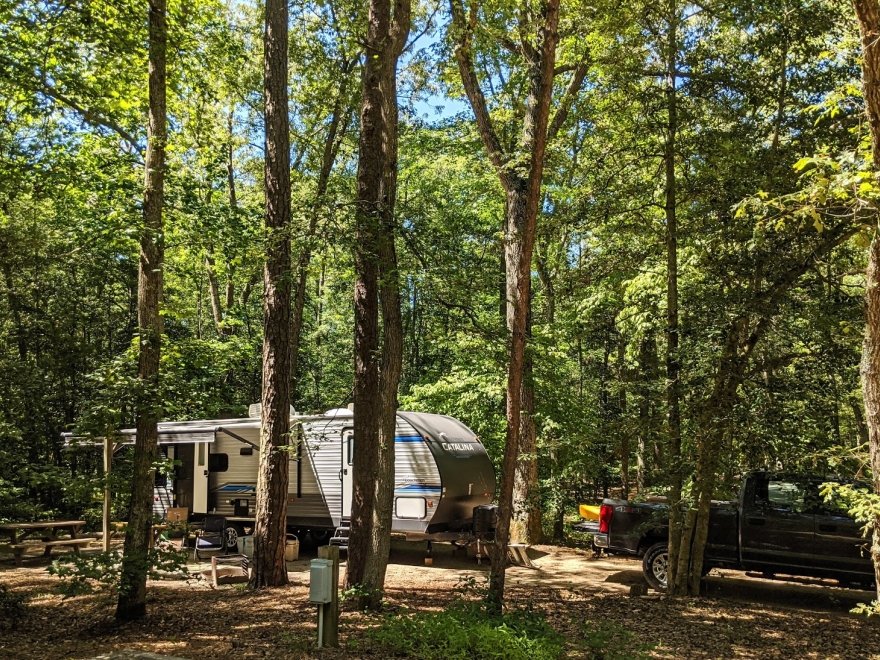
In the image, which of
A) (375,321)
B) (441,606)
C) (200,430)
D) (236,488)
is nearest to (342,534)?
(236,488)

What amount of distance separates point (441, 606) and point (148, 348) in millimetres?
4278

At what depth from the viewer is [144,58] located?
8812mm

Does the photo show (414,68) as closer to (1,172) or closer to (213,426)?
(213,426)

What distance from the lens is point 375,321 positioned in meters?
8.42

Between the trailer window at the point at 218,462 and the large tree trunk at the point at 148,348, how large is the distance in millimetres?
7124

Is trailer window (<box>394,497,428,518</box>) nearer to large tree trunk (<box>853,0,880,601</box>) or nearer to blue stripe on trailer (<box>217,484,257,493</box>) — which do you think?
blue stripe on trailer (<box>217,484,257,493</box>)

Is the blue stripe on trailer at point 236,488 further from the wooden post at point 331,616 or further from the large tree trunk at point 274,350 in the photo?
the wooden post at point 331,616

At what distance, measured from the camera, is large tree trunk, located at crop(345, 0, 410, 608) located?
784 cm

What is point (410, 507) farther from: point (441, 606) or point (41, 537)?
point (41, 537)

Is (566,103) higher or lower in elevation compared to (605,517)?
higher

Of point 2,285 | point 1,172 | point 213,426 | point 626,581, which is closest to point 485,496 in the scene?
point 626,581

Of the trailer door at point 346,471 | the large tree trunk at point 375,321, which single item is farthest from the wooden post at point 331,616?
the trailer door at point 346,471

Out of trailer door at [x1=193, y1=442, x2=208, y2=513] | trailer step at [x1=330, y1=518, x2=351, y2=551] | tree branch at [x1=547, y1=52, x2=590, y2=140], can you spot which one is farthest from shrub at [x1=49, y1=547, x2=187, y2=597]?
tree branch at [x1=547, y1=52, x2=590, y2=140]

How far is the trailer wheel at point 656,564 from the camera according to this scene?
9.91 m
